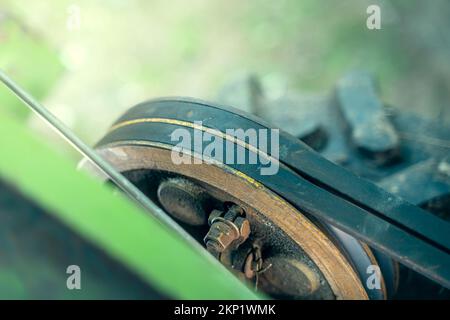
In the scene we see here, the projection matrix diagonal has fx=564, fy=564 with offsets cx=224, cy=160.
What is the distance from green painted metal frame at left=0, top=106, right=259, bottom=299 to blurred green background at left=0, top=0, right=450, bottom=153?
9.84ft

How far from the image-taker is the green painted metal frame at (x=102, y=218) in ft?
2.99

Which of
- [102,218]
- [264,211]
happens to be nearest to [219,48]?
[264,211]

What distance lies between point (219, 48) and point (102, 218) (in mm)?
3448

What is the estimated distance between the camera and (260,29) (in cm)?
429

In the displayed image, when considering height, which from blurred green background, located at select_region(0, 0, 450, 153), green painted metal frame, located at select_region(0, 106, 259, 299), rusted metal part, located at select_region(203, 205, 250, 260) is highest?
blurred green background, located at select_region(0, 0, 450, 153)

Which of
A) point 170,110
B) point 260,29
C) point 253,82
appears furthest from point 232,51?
point 170,110

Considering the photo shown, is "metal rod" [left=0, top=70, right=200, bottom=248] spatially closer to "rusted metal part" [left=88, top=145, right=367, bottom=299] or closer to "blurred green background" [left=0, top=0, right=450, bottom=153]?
"rusted metal part" [left=88, top=145, right=367, bottom=299]

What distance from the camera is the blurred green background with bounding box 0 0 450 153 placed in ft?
12.7

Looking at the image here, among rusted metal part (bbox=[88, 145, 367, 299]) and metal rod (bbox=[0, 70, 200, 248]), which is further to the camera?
rusted metal part (bbox=[88, 145, 367, 299])

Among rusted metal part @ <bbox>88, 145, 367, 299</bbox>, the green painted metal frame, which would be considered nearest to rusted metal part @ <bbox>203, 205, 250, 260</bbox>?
rusted metal part @ <bbox>88, 145, 367, 299</bbox>

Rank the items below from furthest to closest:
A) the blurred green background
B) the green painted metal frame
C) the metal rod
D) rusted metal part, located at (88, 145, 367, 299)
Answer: the blurred green background
rusted metal part, located at (88, 145, 367, 299)
the metal rod
the green painted metal frame

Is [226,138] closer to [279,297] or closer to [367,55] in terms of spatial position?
[279,297]

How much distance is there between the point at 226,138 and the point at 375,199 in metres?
0.44

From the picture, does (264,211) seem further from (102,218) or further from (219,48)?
(219,48)
